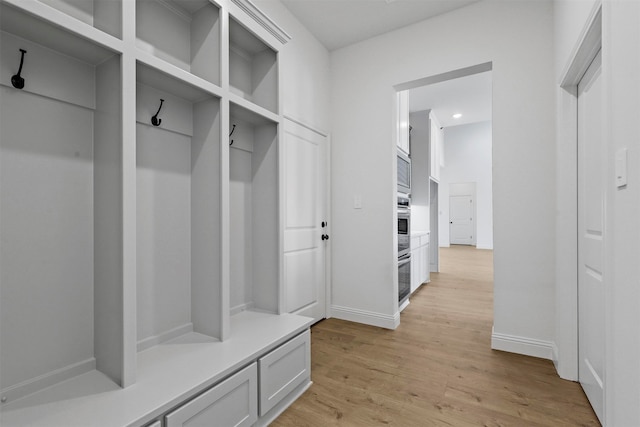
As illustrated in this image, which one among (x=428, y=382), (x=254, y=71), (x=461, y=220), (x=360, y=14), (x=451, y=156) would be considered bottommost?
(x=428, y=382)

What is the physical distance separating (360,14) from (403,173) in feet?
5.74

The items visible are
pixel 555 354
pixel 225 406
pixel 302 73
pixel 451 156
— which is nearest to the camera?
pixel 225 406

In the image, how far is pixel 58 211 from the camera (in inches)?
49.3

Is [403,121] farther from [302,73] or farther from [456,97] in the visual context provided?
[456,97]

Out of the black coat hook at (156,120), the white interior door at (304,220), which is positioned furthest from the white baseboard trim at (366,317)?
the black coat hook at (156,120)

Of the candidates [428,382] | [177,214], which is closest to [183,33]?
[177,214]

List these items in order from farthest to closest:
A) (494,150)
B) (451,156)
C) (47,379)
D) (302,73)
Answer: (451,156), (302,73), (494,150), (47,379)

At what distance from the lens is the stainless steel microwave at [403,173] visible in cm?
347

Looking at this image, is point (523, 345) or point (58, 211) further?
point (523, 345)

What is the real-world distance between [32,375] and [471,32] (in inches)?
143

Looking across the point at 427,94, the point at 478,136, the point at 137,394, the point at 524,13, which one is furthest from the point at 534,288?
the point at 478,136

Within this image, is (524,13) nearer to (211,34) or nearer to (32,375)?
(211,34)

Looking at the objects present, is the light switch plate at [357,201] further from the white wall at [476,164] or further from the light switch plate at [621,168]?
the white wall at [476,164]

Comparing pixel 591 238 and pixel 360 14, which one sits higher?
pixel 360 14
